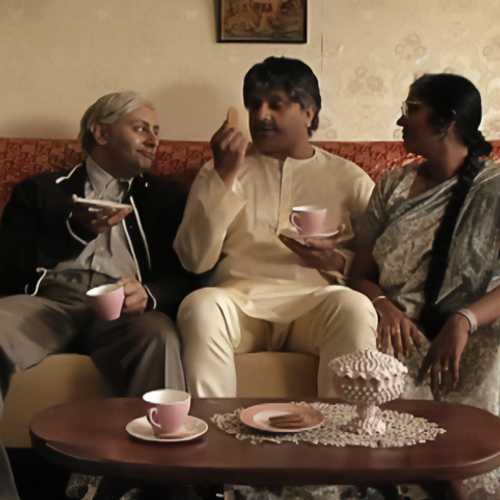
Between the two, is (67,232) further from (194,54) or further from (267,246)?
(194,54)

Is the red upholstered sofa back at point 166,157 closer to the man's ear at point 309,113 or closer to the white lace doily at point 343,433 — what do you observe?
the man's ear at point 309,113

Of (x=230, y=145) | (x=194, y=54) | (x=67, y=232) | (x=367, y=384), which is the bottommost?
(x=367, y=384)

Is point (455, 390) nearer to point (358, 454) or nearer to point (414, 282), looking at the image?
point (414, 282)

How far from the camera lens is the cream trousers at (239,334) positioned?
2.22 metres

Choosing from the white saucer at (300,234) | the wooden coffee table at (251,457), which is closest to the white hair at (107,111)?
the white saucer at (300,234)

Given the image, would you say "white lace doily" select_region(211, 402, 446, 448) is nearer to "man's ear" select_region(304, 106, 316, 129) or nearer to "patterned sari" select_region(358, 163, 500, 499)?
"patterned sari" select_region(358, 163, 500, 499)

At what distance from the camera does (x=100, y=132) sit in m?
2.79

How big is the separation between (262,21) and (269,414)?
183 cm

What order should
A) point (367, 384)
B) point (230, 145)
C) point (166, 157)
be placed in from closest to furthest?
point (367, 384) → point (230, 145) → point (166, 157)

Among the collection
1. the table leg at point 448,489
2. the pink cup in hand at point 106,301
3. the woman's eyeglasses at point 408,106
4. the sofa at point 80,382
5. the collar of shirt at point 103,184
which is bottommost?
the sofa at point 80,382

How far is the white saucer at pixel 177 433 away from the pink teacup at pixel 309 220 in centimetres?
78

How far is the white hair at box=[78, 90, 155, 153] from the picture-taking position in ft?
9.09

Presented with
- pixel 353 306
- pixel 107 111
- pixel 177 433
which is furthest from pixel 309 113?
pixel 177 433

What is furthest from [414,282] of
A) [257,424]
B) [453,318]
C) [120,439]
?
[120,439]
